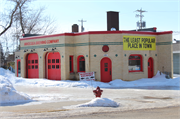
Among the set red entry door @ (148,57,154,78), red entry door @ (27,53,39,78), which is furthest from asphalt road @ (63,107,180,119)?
red entry door @ (27,53,39,78)

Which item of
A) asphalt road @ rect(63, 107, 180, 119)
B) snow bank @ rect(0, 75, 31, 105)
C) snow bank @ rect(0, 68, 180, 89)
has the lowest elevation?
asphalt road @ rect(63, 107, 180, 119)

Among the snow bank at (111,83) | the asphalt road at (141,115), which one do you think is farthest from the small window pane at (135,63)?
the asphalt road at (141,115)

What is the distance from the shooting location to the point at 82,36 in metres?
23.6

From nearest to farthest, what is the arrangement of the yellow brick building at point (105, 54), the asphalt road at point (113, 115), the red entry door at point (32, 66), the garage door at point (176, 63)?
the asphalt road at point (113, 115) < the yellow brick building at point (105, 54) < the red entry door at point (32, 66) < the garage door at point (176, 63)

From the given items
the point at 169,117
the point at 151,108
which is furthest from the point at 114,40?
the point at 169,117

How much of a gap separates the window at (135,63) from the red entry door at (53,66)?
7427 mm

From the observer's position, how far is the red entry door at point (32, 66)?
88.2 ft

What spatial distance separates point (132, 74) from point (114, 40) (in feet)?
12.4

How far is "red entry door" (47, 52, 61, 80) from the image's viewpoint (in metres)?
25.0

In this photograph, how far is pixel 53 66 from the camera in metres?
25.5

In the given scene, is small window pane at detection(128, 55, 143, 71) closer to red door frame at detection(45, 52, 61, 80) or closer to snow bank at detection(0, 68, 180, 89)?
snow bank at detection(0, 68, 180, 89)

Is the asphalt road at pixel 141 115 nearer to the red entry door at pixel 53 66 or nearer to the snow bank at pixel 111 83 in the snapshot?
the snow bank at pixel 111 83

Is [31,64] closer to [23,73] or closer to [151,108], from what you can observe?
→ [23,73]

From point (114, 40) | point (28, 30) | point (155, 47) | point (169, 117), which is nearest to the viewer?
point (169, 117)
